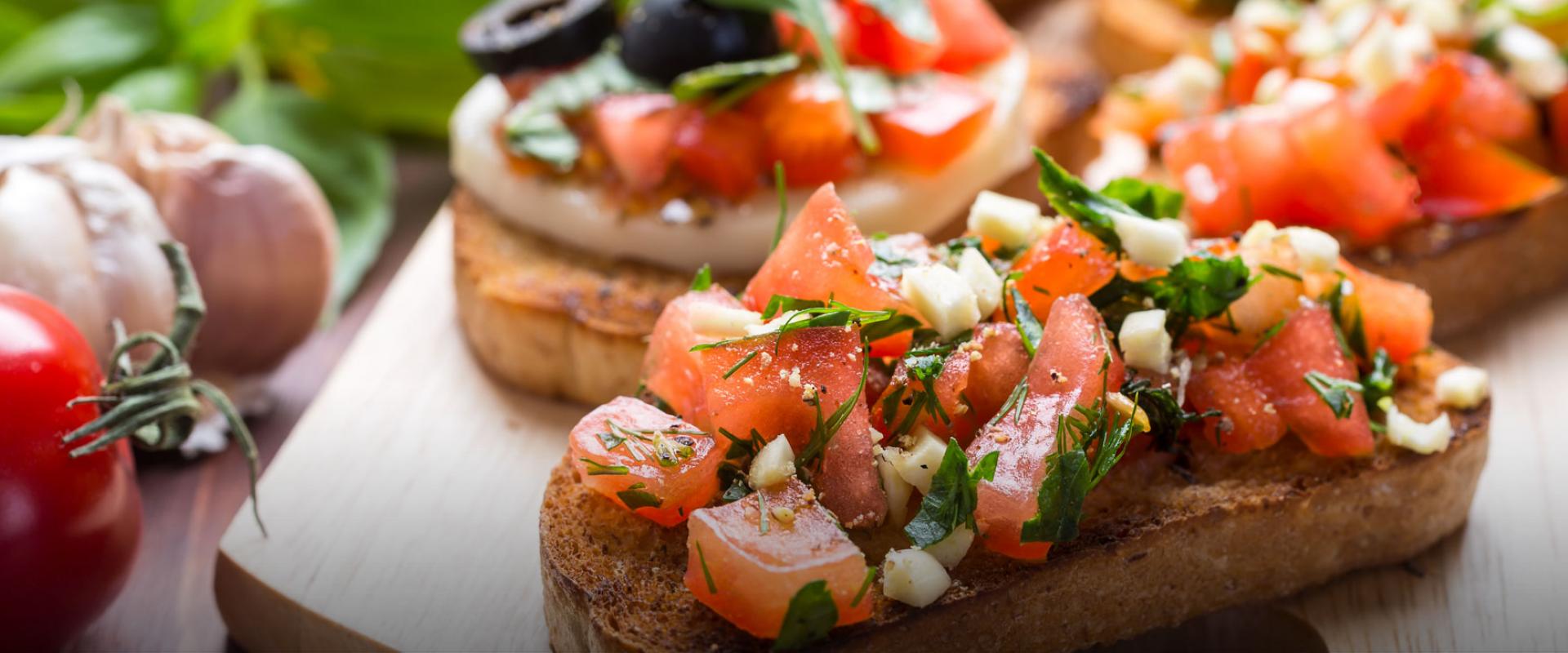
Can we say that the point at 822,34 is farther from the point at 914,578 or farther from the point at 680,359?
the point at 914,578

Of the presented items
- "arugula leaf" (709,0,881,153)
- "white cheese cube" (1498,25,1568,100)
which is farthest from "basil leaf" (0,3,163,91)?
"white cheese cube" (1498,25,1568,100)

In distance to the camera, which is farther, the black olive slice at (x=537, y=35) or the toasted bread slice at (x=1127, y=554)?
the black olive slice at (x=537, y=35)

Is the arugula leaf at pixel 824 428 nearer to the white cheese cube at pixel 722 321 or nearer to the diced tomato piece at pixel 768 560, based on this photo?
the diced tomato piece at pixel 768 560

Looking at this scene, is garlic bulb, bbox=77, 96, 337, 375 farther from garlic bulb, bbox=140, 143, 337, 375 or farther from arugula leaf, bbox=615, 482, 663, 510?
arugula leaf, bbox=615, 482, 663, 510

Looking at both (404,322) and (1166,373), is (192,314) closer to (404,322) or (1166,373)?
(404,322)

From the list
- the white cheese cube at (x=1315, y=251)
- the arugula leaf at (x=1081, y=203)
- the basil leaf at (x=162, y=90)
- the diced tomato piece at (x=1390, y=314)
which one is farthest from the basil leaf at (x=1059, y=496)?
the basil leaf at (x=162, y=90)

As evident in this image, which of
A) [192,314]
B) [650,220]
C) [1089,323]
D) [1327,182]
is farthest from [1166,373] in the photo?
[192,314]

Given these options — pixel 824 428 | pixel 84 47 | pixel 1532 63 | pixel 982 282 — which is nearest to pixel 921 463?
pixel 824 428
